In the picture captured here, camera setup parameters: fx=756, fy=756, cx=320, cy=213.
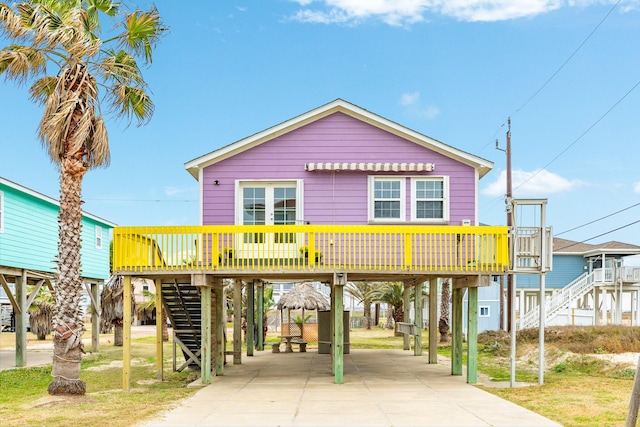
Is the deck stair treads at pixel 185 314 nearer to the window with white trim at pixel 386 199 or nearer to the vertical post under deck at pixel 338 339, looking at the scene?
the vertical post under deck at pixel 338 339

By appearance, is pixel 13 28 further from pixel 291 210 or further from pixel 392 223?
pixel 392 223

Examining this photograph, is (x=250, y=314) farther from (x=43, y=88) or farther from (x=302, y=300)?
(x=43, y=88)

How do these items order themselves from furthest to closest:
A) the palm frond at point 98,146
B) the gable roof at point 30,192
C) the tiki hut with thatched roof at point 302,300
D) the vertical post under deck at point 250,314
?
1. the tiki hut with thatched roof at point 302,300
2. the vertical post under deck at point 250,314
3. the gable roof at point 30,192
4. the palm frond at point 98,146

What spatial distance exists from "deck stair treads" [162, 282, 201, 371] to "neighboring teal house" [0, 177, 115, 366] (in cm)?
455

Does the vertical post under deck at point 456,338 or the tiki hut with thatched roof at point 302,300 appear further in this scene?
the tiki hut with thatched roof at point 302,300

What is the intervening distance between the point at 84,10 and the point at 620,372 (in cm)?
1612

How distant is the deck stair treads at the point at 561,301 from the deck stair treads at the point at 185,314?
2331 cm

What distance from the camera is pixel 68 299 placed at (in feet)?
52.8

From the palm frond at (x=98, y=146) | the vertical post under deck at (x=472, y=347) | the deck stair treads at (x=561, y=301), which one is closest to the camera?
the palm frond at (x=98, y=146)

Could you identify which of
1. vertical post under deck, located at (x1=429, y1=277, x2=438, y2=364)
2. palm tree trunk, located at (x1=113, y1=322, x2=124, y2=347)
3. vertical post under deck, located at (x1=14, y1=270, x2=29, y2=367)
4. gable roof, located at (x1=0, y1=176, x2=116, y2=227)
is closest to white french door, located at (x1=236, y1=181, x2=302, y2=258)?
vertical post under deck, located at (x1=429, y1=277, x2=438, y2=364)

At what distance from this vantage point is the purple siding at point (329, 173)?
20.3 meters

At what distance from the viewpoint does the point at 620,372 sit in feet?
65.5

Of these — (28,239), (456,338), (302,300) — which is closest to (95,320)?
(28,239)

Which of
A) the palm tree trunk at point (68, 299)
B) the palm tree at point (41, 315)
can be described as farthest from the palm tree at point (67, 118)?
the palm tree at point (41, 315)
